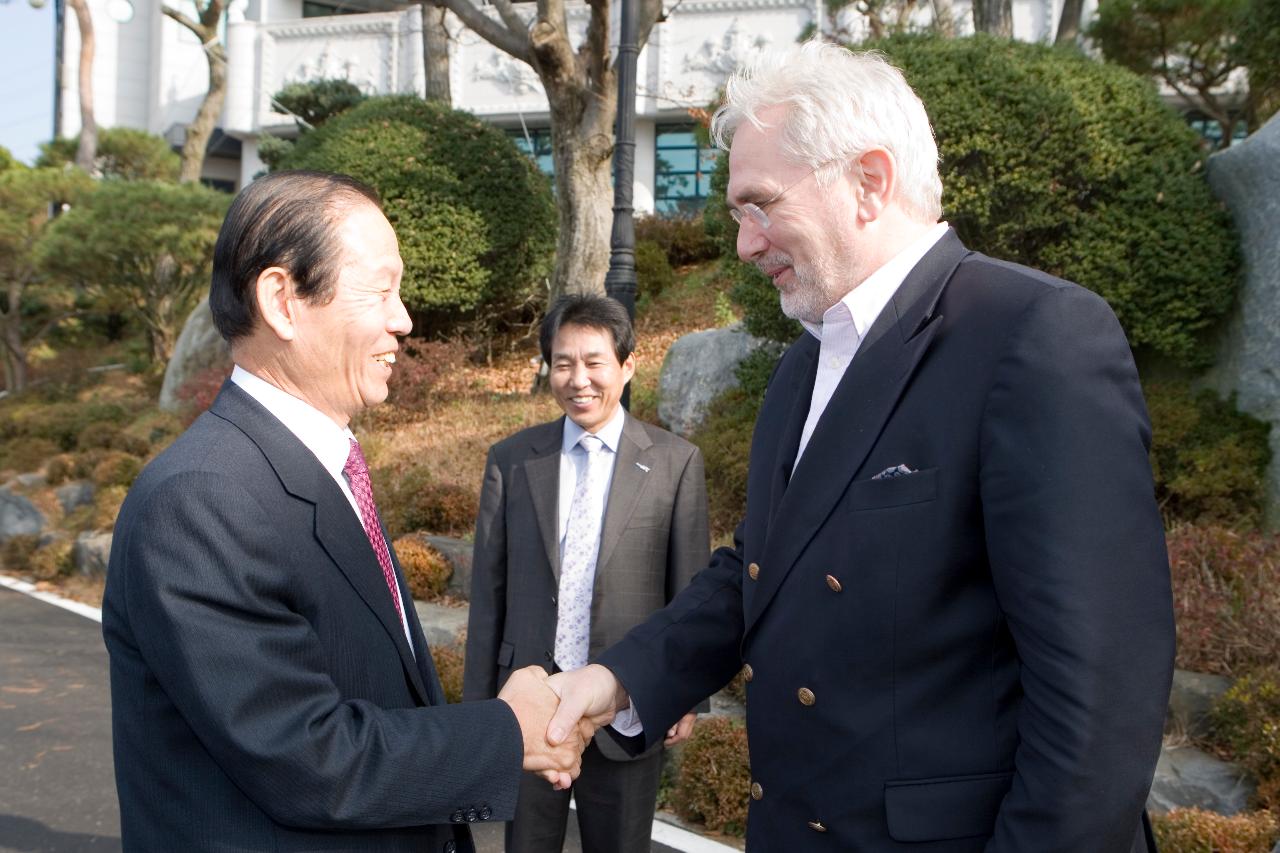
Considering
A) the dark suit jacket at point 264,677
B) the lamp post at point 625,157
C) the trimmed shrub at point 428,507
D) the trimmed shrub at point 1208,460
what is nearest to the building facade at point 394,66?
the lamp post at point 625,157

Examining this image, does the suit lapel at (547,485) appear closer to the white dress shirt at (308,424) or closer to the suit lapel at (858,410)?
the white dress shirt at (308,424)

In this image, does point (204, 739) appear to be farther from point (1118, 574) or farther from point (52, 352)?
point (52, 352)

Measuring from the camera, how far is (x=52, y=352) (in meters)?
22.8

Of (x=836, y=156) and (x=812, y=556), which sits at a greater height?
(x=836, y=156)

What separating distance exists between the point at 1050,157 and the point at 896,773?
607 cm

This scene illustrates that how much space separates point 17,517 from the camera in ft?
39.1

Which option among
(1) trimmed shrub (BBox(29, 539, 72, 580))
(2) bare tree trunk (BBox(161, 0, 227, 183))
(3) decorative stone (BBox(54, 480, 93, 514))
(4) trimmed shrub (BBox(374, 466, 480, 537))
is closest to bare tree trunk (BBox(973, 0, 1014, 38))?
(4) trimmed shrub (BBox(374, 466, 480, 537))

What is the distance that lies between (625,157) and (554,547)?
16.9ft

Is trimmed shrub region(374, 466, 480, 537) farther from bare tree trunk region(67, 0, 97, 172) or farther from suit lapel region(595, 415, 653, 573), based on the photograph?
bare tree trunk region(67, 0, 97, 172)

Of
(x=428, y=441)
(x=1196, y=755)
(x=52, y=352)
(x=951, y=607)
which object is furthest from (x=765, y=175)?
(x=52, y=352)

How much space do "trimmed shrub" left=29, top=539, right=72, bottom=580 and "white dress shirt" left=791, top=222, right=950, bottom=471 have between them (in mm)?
10460

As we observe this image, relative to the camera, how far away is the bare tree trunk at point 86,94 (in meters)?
22.1

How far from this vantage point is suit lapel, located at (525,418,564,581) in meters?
3.73

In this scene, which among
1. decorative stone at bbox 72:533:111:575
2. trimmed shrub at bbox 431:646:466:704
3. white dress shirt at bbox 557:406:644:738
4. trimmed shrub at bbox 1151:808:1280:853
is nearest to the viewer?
trimmed shrub at bbox 1151:808:1280:853
